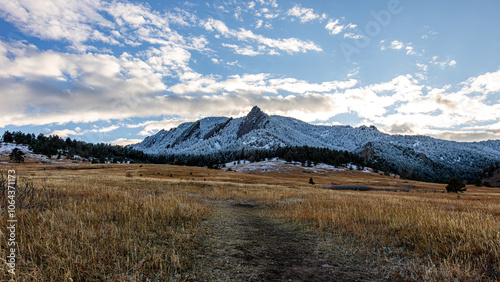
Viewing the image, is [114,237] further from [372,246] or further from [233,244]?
[372,246]

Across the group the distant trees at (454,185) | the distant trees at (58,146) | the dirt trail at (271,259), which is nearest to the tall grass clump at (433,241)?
the dirt trail at (271,259)

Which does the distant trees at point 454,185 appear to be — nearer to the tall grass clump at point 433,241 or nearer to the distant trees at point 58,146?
the tall grass clump at point 433,241

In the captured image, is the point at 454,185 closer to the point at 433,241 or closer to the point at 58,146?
the point at 433,241

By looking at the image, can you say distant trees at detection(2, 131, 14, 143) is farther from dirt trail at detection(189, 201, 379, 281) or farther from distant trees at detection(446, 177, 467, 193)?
distant trees at detection(446, 177, 467, 193)

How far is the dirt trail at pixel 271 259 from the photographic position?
5.88 m

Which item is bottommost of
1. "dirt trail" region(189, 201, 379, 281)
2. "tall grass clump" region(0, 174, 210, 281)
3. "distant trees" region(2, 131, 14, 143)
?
"dirt trail" region(189, 201, 379, 281)

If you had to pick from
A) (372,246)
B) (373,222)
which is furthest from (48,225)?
(373,222)

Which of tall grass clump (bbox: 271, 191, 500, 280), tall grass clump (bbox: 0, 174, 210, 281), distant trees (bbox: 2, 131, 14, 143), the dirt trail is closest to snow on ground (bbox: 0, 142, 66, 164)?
distant trees (bbox: 2, 131, 14, 143)

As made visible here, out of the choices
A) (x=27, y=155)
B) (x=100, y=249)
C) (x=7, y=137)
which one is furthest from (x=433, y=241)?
(x=7, y=137)

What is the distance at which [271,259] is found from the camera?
708cm

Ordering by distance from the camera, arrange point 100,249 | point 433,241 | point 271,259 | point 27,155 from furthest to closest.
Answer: point 27,155 < point 433,241 < point 271,259 < point 100,249

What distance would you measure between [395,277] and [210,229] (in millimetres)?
7024

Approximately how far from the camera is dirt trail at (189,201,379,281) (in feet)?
19.3

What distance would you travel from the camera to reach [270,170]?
138 meters
